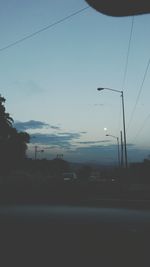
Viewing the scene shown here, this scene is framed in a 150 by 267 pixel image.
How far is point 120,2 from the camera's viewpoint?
11.4 metres

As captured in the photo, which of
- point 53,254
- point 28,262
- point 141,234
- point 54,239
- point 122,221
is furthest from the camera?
point 122,221

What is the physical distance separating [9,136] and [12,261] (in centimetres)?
4766

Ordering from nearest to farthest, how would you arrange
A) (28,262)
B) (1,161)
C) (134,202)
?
(28,262) < (134,202) < (1,161)

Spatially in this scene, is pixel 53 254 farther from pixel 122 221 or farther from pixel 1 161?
pixel 1 161

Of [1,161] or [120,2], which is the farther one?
[1,161]

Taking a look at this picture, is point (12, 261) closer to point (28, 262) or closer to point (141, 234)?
point (28, 262)

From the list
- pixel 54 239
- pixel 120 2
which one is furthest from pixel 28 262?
pixel 120 2

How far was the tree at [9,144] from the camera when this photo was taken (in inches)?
2109

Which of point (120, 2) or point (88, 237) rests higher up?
point (120, 2)

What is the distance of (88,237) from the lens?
1248 centimetres

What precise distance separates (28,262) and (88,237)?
4113mm

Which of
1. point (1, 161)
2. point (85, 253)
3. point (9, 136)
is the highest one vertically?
point (9, 136)

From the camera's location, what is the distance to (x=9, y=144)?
5384cm

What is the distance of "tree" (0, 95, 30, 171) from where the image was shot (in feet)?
176
